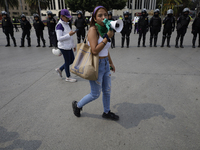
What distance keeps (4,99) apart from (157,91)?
3409mm

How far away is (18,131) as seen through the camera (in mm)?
2221

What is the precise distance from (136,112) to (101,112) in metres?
0.63

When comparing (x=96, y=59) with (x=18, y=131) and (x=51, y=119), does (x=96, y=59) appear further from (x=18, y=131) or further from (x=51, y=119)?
(x=18, y=131)

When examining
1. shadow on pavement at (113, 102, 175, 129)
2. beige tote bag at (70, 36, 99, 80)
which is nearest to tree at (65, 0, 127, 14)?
shadow on pavement at (113, 102, 175, 129)

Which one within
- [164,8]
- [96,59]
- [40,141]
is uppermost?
[164,8]

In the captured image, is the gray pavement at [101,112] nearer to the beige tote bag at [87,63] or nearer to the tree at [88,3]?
the beige tote bag at [87,63]

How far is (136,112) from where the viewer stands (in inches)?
104

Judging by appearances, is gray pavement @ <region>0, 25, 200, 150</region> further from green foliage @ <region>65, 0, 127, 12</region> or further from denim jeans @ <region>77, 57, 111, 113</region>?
green foliage @ <region>65, 0, 127, 12</region>

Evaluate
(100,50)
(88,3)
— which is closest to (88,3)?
(88,3)

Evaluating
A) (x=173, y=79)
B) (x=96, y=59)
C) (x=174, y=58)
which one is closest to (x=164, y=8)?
(x=174, y=58)

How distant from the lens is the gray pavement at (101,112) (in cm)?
200

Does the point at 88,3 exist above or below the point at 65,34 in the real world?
above

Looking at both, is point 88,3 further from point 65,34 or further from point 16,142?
point 16,142

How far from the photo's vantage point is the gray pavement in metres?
2.00
